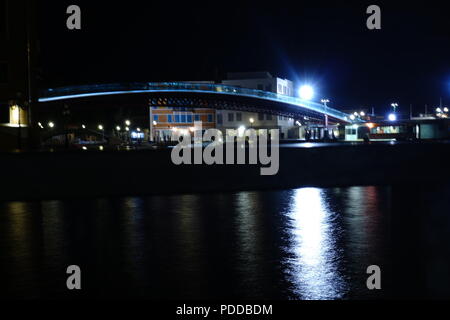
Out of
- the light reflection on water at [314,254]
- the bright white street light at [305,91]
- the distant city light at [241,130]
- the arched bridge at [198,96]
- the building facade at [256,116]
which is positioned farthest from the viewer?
the bright white street light at [305,91]

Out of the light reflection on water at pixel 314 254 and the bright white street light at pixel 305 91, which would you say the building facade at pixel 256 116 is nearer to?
the bright white street light at pixel 305 91

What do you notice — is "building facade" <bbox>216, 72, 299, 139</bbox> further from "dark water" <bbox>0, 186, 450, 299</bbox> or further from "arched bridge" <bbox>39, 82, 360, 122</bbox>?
"dark water" <bbox>0, 186, 450, 299</bbox>

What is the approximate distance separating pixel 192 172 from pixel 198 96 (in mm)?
53707

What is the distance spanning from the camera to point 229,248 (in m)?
9.09

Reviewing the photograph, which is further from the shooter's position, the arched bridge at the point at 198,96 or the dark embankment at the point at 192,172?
the arched bridge at the point at 198,96

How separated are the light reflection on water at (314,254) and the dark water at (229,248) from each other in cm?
2

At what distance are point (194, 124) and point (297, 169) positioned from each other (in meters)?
78.6

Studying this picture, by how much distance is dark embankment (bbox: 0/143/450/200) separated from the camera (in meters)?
17.5

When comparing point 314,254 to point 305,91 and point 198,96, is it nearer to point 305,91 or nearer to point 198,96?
point 198,96

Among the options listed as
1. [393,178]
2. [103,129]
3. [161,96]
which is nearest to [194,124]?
[103,129]

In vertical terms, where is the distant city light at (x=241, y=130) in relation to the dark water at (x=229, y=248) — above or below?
above

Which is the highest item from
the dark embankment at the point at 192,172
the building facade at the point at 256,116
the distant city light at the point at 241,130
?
the building facade at the point at 256,116

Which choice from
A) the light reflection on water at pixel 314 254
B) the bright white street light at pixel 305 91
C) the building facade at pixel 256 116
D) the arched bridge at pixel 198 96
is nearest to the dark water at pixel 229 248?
the light reflection on water at pixel 314 254

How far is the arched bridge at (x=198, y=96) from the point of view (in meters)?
60.5
